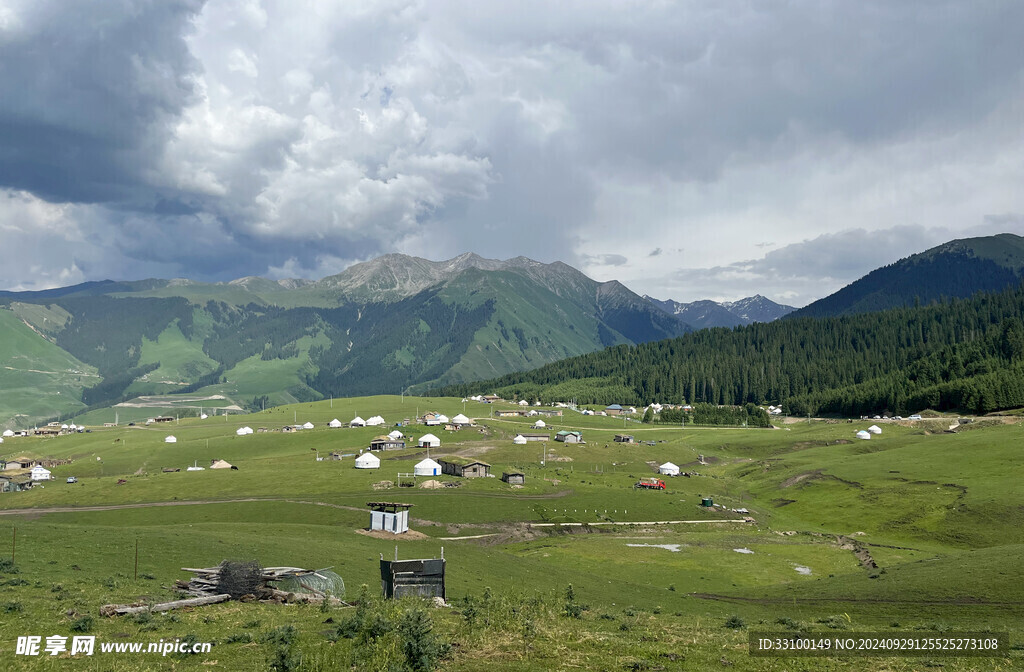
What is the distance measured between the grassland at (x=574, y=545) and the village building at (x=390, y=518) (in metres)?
4.17

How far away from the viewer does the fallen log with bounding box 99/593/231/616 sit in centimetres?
2917

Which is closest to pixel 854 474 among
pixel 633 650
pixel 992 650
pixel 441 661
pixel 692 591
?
pixel 692 591

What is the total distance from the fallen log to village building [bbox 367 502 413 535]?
41.1 metres

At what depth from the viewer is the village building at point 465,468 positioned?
12156 cm

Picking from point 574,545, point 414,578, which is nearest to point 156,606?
point 414,578

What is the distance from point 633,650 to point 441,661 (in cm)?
888

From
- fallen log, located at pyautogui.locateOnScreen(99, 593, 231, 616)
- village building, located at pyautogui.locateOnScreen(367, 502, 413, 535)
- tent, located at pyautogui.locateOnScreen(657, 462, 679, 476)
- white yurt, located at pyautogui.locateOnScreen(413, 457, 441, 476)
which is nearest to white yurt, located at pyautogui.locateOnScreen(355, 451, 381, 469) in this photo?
white yurt, located at pyautogui.locateOnScreen(413, 457, 441, 476)

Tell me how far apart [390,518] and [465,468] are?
4659 centimetres

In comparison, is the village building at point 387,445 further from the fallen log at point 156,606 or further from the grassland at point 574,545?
the fallen log at point 156,606

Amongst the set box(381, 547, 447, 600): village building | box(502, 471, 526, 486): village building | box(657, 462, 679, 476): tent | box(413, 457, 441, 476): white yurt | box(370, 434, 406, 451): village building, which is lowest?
box(657, 462, 679, 476): tent

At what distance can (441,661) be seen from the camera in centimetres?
2258

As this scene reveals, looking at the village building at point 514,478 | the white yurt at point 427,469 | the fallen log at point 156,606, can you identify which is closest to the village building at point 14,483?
the white yurt at point 427,469

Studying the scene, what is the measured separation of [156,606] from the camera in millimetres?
30688

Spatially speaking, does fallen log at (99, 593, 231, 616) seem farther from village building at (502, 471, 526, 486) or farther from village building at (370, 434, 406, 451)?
village building at (370, 434, 406, 451)
